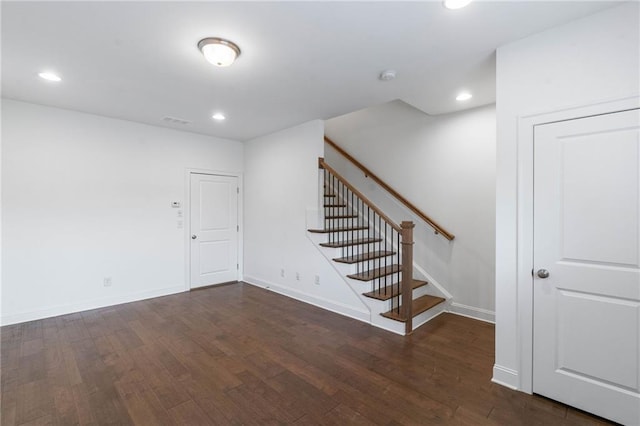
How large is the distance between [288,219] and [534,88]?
A: 135 inches

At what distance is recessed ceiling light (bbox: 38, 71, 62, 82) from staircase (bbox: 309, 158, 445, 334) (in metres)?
3.06

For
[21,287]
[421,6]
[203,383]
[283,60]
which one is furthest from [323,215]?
[21,287]

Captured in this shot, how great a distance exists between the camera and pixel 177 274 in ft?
15.8

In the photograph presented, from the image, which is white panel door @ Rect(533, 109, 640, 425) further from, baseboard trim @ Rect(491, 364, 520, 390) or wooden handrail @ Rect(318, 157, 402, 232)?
wooden handrail @ Rect(318, 157, 402, 232)

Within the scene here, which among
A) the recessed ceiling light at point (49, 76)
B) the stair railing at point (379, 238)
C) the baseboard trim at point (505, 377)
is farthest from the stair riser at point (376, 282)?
the recessed ceiling light at point (49, 76)

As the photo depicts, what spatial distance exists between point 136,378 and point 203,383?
589 mm

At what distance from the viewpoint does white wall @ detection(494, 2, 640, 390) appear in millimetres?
1850

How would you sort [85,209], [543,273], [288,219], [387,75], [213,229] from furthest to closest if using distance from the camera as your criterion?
[213,229] < [288,219] < [85,209] < [387,75] < [543,273]

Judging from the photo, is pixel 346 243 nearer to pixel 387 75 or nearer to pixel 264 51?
pixel 387 75

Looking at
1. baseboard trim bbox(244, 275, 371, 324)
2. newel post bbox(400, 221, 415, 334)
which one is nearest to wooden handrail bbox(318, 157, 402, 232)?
newel post bbox(400, 221, 415, 334)

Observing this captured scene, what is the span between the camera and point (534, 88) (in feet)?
7.07

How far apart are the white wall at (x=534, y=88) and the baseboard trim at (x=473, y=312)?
143cm

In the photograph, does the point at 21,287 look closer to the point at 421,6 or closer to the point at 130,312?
the point at 130,312

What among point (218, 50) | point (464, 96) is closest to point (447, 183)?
point (464, 96)
